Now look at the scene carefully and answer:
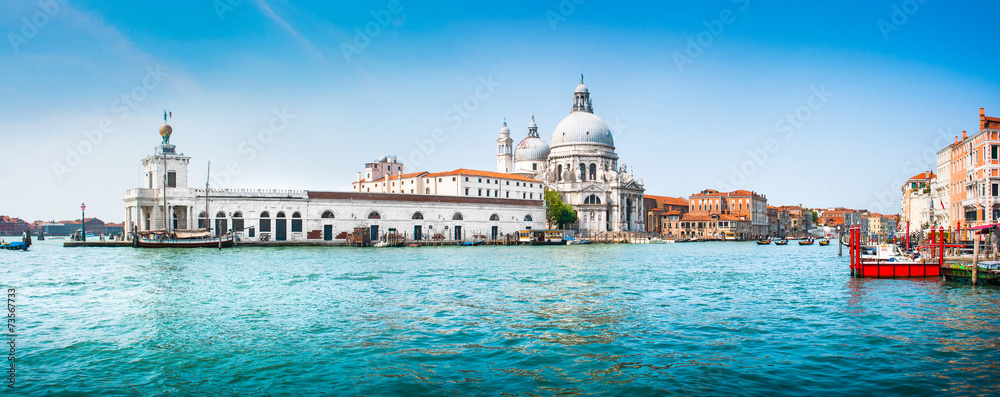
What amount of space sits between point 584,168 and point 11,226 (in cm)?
9708

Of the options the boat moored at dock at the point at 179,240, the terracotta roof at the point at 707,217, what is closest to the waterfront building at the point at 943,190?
the boat moored at dock at the point at 179,240

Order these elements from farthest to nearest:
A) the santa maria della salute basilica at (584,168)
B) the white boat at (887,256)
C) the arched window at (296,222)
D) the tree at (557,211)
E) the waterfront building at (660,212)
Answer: the waterfront building at (660,212) → the santa maria della salute basilica at (584,168) → the tree at (557,211) → the arched window at (296,222) → the white boat at (887,256)

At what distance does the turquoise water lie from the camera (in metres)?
8.56

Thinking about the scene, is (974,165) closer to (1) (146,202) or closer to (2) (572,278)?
(2) (572,278)

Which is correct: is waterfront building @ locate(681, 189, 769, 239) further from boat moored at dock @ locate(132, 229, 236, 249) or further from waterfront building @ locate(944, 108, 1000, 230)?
boat moored at dock @ locate(132, 229, 236, 249)

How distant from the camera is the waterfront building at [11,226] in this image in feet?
390

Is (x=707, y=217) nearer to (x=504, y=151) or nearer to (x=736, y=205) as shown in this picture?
(x=736, y=205)

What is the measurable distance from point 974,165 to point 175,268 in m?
31.7

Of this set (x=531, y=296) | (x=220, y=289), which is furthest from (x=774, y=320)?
(x=220, y=289)

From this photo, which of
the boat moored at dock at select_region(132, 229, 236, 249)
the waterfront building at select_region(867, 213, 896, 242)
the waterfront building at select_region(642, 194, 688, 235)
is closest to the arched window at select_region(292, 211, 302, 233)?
the boat moored at dock at select_region(132, 229, 236, 249)

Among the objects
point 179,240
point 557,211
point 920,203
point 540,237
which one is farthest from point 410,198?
point 920,203

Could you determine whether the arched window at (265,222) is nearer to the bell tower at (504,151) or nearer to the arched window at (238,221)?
the arched window at (238,221)

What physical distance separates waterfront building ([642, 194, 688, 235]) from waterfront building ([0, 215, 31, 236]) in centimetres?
9746

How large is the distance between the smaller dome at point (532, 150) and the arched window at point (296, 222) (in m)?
40.4
